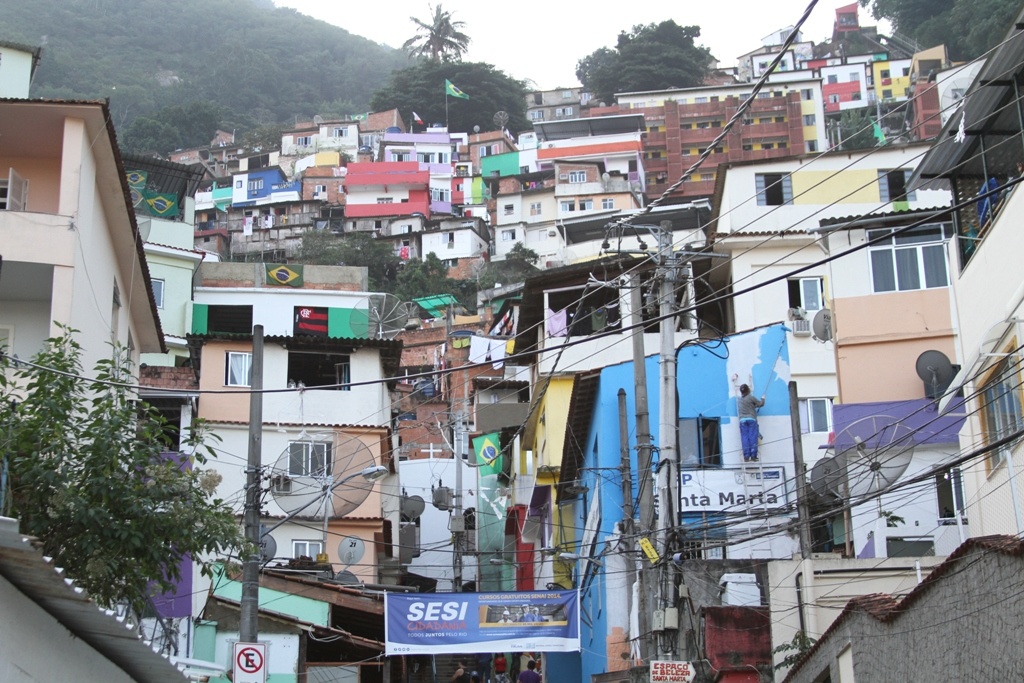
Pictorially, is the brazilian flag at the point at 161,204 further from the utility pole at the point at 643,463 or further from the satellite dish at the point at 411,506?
the utility pole at the point at 643,463

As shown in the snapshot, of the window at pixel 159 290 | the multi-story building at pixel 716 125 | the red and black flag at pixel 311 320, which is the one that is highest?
the multi-story building at pixel 716 125

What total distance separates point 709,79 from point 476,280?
41.7 metres

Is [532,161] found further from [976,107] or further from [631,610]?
[976,107]

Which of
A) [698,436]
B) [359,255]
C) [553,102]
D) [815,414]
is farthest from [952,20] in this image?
[698,436]

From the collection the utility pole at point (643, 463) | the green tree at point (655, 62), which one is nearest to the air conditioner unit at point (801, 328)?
the utility pole at point (643, 463)

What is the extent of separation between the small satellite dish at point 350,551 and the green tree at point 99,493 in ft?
54.5

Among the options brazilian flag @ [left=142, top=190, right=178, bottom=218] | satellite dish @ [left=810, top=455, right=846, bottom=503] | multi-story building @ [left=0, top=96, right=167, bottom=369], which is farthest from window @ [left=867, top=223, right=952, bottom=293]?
brazilian flag @ [left=142, top=190, right=178, bottom=218]

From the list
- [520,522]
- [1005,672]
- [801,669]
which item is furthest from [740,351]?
[1005,672]

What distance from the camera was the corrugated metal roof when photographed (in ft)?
30.4

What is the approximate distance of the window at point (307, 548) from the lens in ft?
111

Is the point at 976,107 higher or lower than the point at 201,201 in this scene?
lower

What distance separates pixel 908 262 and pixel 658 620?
1461 centimetres

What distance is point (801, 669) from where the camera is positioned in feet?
56.5

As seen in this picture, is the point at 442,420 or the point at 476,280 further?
the point at 476,280
